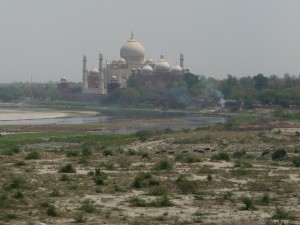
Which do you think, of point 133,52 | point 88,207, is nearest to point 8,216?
point 88,207

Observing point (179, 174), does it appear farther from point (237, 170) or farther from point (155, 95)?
point (155, 95)

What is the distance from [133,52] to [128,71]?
2.98 m

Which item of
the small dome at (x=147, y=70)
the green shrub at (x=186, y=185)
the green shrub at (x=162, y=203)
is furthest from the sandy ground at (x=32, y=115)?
the green shrub at (x=162, y=203)

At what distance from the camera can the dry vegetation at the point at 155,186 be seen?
50.1 feet

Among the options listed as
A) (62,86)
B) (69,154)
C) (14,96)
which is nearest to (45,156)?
(69,154)

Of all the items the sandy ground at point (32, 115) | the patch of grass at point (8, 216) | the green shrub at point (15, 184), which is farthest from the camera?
the sandy ground at point (32, 115)

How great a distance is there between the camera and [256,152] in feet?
97.5

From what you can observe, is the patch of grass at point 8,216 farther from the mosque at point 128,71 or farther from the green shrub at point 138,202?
the mosque at point 128,71

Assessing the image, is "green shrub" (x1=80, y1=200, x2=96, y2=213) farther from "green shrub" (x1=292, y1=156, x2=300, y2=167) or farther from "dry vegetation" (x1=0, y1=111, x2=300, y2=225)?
"green shrub" (x1=292, y1=156, x2=300, y2=167)

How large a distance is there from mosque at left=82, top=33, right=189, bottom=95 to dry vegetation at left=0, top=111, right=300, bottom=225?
227 ft

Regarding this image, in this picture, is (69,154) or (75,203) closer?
(75,203)

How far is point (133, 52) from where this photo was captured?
106 metres

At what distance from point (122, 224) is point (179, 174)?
7.89m

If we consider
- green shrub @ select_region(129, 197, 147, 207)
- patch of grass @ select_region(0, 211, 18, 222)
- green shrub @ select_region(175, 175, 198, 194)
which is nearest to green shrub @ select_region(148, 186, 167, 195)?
green shrub @ select_region(175, 175, 198, 194)
